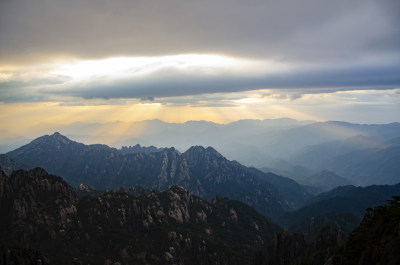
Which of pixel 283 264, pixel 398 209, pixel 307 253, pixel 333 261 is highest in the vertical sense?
pixel 398 209

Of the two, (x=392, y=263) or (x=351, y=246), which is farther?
(x=351, y=246)

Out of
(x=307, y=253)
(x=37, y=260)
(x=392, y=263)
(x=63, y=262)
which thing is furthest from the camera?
(x=63, y=262)

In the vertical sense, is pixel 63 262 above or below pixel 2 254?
below

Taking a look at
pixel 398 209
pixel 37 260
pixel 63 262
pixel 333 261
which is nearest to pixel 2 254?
pixel 37 260

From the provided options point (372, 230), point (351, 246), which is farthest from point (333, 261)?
point (372, 230)

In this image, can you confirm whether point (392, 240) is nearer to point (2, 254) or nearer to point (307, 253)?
point (307, 253)

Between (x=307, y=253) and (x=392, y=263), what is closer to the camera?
(x=392, y=263)

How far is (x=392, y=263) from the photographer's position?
86.7m

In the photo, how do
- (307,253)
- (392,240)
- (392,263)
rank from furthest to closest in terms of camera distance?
1. (307,253)
2. (392,240)
3. (392,263)

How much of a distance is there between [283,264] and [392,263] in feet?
401

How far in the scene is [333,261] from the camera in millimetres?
115875

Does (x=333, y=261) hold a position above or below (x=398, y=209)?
below

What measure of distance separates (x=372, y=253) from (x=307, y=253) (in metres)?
93.1

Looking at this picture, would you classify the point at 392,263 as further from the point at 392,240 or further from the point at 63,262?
the point at 63,262
